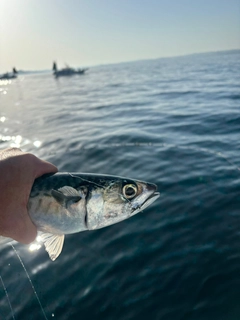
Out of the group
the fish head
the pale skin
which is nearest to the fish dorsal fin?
the fish head

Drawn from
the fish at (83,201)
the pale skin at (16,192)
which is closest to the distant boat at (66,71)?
the pale skin at (16,192)

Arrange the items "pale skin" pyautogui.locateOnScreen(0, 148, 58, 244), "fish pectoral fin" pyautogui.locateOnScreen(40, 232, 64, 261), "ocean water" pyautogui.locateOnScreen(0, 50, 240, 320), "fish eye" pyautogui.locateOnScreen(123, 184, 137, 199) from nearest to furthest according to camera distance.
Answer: "pale skin" pyautogui.locateOnScreen(0, 148, 58, 244)
"fish eye" pyautogui.locateOnScreen(123, 184, 137, 199)
"fish pectoral fin" pyautogui.locateOnScreen(40, 232, 64, 261)
"ocean water" pyautogui.locateOnScreen(0, 50, 240, 320)

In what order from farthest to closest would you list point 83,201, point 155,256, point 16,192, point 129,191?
point 155,256, point 129,191, point 83,201, point 16,192

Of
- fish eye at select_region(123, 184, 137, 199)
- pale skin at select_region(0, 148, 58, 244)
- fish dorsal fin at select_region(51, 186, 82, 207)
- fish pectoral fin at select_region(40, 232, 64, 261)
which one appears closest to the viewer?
pale skin at select_region(0, 148, 58, 244)

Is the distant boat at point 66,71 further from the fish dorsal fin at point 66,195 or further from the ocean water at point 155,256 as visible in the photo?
the fish dorsal fin at point 66,195

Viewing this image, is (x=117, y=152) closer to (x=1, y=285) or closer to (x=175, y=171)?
(x=175, y=171)

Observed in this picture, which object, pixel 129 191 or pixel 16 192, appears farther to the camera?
pixel 129 191

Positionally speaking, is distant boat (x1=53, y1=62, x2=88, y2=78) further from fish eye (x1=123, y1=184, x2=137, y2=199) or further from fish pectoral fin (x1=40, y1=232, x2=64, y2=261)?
fish eye (x1=123, y1=184, x2=137, y2=199)

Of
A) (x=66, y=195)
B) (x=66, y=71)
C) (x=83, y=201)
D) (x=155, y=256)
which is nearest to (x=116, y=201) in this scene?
(x=83, y=201)

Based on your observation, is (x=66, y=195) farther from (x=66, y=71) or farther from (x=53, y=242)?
(x=66, y=71)
